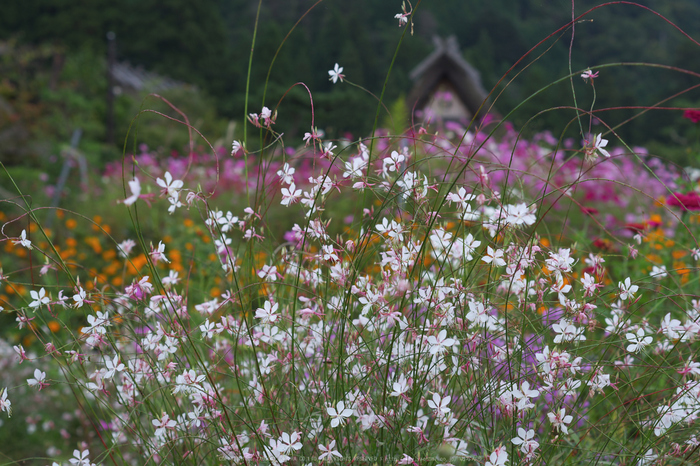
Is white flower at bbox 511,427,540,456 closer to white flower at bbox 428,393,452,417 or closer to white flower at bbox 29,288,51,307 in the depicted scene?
white flower at bbox 428,393,452,417

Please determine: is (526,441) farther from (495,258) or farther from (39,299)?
(39,299)

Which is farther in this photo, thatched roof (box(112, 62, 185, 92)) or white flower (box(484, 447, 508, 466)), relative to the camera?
thatched roof (box(112, 62, 185, 92))

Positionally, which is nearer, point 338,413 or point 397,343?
point 338,413

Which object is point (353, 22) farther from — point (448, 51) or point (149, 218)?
point (149, 218)

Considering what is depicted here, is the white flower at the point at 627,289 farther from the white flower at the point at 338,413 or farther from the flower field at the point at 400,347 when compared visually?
the white flower at the point at 338,413

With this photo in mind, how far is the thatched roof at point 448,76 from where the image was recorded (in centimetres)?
1171

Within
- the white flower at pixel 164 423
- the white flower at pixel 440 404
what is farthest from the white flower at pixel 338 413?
the white flower at pixel 164 423

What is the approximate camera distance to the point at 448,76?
12195mm

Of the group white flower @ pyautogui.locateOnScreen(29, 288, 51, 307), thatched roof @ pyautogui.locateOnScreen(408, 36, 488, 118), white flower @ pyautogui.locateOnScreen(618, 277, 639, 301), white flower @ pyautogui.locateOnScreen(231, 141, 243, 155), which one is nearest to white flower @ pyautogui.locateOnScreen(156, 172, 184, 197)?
white flower @ pyautogui.locateOnScreen(231, 141, 243, 155)

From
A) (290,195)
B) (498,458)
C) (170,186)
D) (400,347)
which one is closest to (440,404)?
(498,458)

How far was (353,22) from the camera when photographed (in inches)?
863

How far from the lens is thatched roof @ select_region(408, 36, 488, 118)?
1171 centimetres

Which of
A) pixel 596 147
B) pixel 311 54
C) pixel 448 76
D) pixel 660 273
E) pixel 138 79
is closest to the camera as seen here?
pixel 596 147

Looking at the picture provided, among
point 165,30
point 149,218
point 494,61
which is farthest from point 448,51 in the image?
point 165,30
